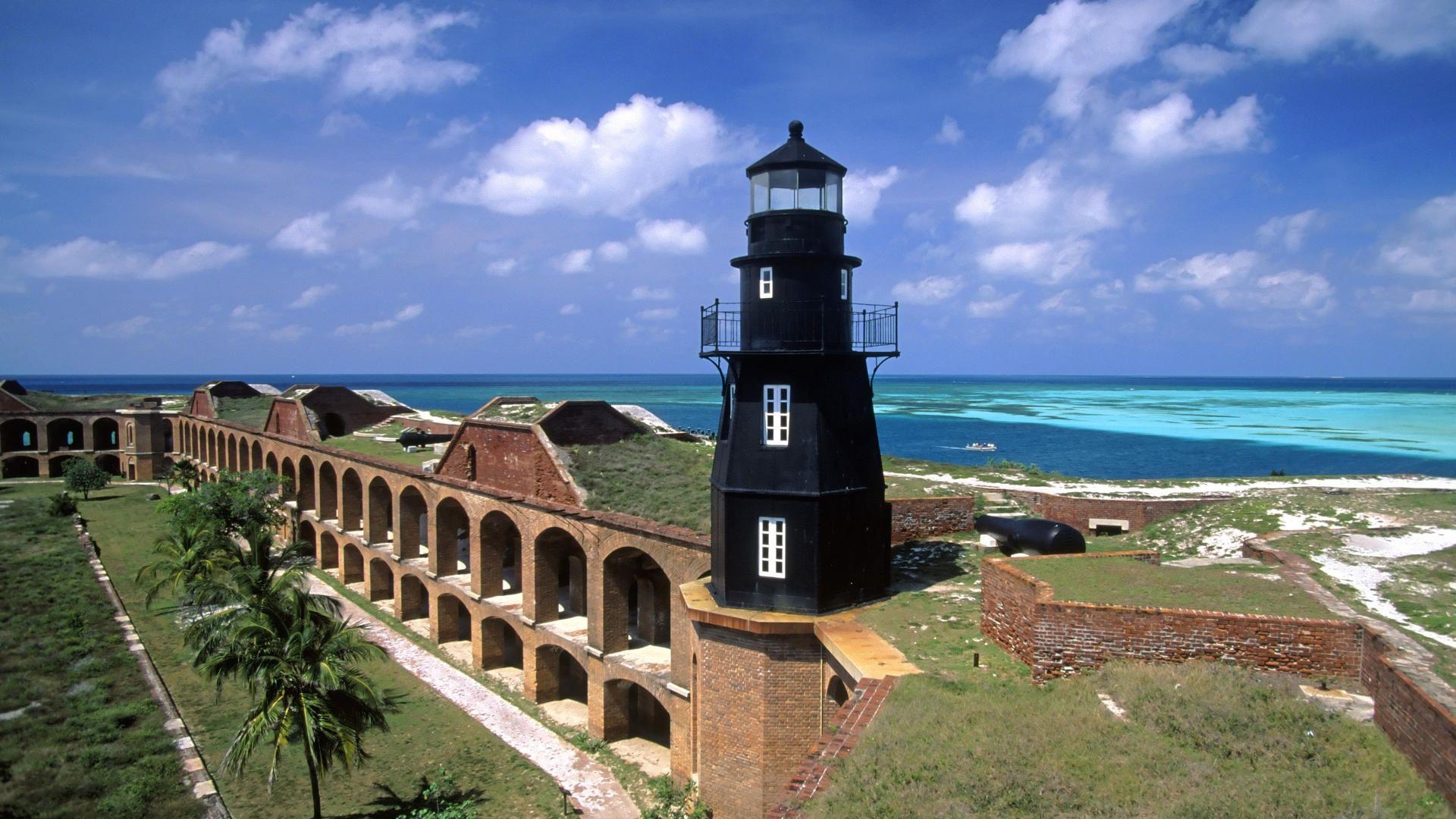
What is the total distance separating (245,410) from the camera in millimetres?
50656

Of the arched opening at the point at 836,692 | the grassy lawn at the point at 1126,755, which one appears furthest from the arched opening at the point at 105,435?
the grassy lawn at the point at 1126,755

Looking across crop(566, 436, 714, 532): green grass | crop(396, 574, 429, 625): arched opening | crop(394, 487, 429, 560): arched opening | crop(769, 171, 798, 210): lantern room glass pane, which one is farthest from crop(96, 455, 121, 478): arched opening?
crop(769, 171, 798, 210): lantern room glass pane

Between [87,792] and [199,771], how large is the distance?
1732mm

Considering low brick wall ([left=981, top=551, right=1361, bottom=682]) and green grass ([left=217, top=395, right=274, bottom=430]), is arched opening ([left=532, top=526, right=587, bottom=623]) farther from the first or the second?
green grass ([left=217, top=395, right=274, bottom=430])

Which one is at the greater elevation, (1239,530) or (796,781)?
(1239,530)

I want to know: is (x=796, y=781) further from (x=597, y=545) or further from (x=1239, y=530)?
(x=1239, y=530)

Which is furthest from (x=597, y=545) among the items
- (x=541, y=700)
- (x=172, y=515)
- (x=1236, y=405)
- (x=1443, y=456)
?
(x=1236, y=405)

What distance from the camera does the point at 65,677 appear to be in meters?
20.2

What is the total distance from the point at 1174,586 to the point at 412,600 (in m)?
23.6

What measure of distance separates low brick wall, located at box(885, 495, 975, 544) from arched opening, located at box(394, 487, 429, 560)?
16.3 m

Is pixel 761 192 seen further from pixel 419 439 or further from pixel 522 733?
pixel 419 439

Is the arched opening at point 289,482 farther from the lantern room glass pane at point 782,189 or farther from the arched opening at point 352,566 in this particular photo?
the lantern room glass pane at point 782,189

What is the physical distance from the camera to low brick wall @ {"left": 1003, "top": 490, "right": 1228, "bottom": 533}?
2047 cm

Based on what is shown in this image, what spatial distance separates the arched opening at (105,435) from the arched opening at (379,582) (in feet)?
142
